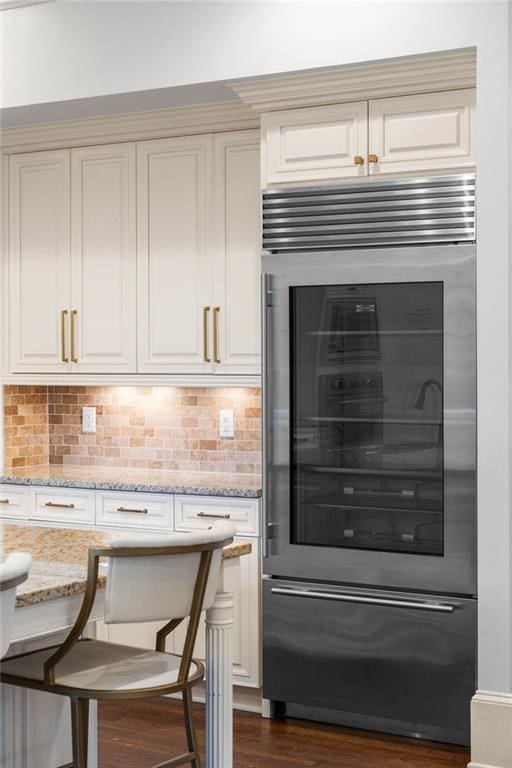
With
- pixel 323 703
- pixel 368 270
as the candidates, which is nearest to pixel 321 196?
pixel 368 270

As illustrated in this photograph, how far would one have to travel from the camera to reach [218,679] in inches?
113

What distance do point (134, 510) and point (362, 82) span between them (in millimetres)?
2031

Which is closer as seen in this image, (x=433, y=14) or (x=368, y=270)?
(x=433, y=14)

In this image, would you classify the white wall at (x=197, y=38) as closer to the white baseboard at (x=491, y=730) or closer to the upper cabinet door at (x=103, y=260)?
the upper cabinet door at (x=103, y=260)

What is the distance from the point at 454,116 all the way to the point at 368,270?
2.10ft

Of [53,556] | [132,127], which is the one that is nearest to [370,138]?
[132,127]

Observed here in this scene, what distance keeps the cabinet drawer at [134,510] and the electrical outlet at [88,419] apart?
0.78 metres

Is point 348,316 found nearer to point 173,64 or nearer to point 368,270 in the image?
point 368,270

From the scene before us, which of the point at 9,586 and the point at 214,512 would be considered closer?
the point at 9,586

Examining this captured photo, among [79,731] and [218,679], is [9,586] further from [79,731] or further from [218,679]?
[218,679]

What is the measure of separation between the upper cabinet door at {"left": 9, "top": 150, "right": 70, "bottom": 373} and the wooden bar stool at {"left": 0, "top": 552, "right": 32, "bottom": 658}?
107 inches

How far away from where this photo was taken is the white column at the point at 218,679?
2859 millimetres

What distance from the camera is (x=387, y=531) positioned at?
3.79 m

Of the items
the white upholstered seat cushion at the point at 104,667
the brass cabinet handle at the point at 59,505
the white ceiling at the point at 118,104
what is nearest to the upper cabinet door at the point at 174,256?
the white ceiling at the point at 118,104
